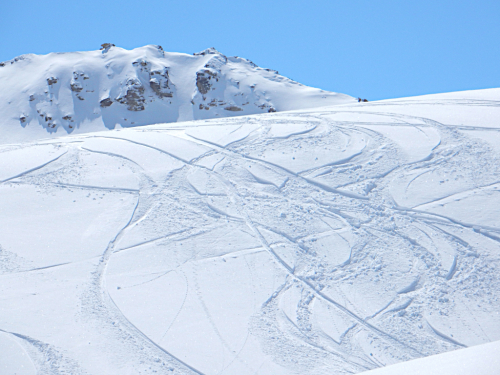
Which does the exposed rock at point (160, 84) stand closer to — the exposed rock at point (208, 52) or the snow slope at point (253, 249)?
the exposed rock at point (208, 52)

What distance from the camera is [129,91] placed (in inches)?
2394

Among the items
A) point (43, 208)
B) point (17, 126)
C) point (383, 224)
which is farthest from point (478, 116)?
point (17, 126)

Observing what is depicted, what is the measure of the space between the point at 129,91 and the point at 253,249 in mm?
59534

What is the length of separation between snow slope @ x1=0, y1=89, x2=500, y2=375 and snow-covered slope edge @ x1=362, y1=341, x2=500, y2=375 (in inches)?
87.1

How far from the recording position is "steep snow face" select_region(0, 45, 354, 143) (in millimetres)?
55500

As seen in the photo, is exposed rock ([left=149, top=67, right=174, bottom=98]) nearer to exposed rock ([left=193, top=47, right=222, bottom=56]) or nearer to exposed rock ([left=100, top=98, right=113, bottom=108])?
exposed rock ([left=100, top=98, right=113, bottom=108])

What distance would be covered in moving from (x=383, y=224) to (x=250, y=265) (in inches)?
107

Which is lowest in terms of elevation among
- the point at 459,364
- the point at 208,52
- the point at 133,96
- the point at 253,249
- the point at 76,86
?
the point at 253,249

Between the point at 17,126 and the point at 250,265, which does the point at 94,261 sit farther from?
the point at 17,126

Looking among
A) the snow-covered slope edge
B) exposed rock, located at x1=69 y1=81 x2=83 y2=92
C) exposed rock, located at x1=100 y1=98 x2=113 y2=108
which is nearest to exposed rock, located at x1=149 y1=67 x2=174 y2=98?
exposed rock, located at x1=100 y1=98 x2=113 y2=108

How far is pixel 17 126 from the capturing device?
5072cm

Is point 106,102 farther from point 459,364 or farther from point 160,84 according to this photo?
point 459,364

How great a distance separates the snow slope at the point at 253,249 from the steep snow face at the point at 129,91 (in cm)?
4908

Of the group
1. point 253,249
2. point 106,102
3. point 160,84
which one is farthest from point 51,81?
point 253,249
